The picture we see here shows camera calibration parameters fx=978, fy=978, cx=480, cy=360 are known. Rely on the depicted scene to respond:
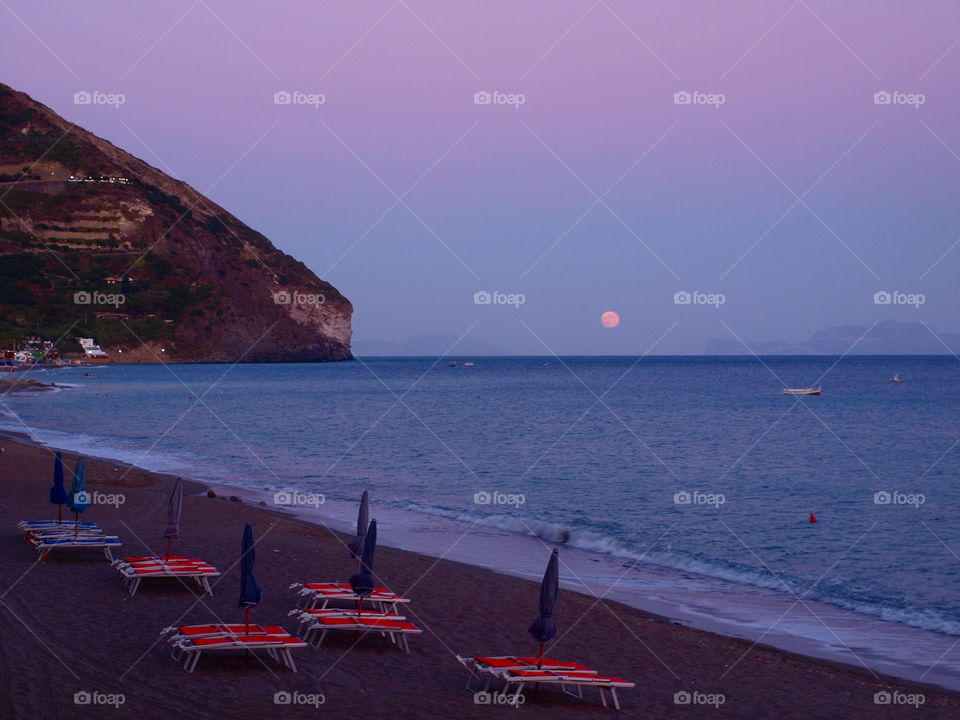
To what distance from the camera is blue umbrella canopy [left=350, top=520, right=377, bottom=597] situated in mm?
10797

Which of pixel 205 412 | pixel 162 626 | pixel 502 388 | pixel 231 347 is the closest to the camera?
pixel 162 626

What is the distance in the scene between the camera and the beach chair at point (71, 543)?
14414 millimetres

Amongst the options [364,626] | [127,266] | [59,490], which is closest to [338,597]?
[364,626]

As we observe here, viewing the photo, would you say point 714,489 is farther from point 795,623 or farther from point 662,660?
point 662,660

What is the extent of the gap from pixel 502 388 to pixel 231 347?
205 feet

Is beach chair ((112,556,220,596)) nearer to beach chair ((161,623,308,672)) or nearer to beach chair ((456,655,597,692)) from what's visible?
beach chair ((161,623,308,672))

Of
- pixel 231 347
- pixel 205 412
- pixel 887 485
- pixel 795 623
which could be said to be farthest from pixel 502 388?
pixel 795 623

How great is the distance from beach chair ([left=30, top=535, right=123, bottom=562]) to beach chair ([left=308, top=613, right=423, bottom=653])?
5178 millimetres

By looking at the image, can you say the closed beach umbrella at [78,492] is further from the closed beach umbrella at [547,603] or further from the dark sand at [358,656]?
the closed beach umbrella at [547,603]

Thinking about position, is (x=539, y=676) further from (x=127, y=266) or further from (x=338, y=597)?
(x=127, y=266)

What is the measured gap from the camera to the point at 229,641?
9430mm

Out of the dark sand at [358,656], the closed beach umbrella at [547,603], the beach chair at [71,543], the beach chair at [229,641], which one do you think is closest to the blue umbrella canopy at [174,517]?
the dark sand at [358,656]

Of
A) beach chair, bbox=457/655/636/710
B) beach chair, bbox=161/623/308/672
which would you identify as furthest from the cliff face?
beach chair, bbox=457/655/636/710

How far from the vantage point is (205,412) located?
62.1 meters
